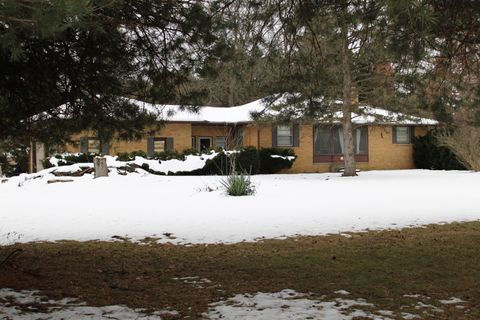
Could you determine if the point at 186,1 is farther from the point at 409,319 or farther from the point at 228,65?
the point at 409,319

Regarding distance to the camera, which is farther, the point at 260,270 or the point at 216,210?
the point at 216,210

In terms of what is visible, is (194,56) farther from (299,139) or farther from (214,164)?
(299,139)

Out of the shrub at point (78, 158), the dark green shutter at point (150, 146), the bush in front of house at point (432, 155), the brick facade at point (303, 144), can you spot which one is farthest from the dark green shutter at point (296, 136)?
the shrub at point (78, 158)

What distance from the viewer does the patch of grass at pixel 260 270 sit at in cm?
503

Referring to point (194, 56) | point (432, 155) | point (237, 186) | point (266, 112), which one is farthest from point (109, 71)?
point (432, 155)

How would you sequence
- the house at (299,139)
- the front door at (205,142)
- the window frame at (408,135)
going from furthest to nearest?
the window frame at (408,135), the front door at (205,142), the house at (299,139)

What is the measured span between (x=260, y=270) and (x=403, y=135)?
78.1 feet

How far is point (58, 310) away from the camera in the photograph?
15.1 ft

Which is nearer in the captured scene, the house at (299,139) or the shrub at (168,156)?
the shrub at (168,156)

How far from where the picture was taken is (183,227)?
9.35 meters

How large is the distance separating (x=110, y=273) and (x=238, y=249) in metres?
2.03

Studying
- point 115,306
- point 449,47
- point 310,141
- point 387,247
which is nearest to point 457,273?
point 387,247

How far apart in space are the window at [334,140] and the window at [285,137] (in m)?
1.37

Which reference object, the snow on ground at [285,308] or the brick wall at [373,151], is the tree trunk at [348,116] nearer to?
the brick wall at [373,151]
